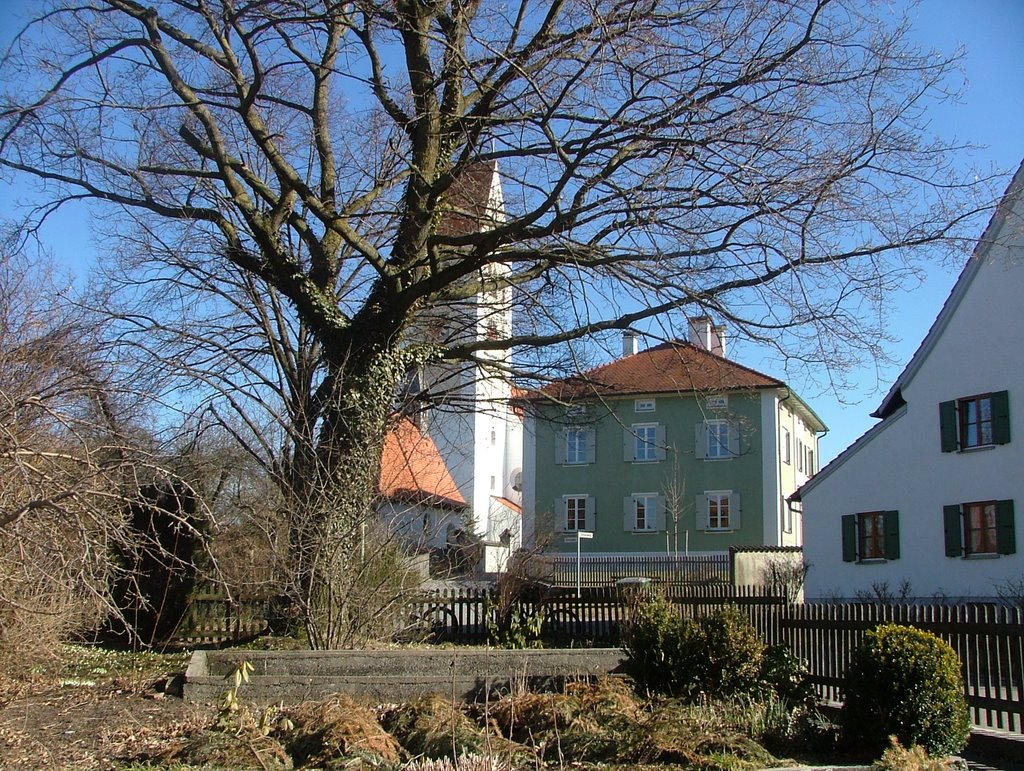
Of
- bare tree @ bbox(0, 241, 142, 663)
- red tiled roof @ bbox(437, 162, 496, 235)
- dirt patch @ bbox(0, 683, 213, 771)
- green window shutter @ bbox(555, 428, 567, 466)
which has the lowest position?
dirt patch @ bbox(0, 683, 213, 771)

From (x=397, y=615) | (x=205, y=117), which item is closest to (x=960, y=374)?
(x=397, y=615)

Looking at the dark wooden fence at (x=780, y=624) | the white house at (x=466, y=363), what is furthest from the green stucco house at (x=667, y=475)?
the dark wooden fence at (x=780, y=624)

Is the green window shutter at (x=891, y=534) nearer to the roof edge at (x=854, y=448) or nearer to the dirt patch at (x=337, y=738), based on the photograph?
the roof edge at (x=854, y=448)

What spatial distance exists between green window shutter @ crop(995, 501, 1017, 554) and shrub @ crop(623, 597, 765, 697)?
14.6 meters

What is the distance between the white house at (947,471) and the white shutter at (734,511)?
14489 millimetres

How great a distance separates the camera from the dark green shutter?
25309 millimetres

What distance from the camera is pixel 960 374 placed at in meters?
25.3

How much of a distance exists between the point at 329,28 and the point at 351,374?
486 cm

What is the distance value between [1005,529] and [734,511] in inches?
804

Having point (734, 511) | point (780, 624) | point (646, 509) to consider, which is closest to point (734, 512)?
point (734, 511)

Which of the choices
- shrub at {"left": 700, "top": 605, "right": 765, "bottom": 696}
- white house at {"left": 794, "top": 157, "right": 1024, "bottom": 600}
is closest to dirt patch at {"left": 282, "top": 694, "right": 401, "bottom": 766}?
shrub at {"left": 700, "top": 605, "right": 765, "bottom": 696}

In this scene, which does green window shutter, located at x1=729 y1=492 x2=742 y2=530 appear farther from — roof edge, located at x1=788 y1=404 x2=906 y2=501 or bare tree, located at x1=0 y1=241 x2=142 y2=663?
bare tree, located at x1=0 y1=241 x2=142 y2=663

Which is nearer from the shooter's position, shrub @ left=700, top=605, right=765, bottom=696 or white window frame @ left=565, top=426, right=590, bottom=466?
A: shrub @ left=700, top=605, right=765, bottom=696

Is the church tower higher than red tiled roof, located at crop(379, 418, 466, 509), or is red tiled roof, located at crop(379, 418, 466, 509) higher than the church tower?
the church tower
